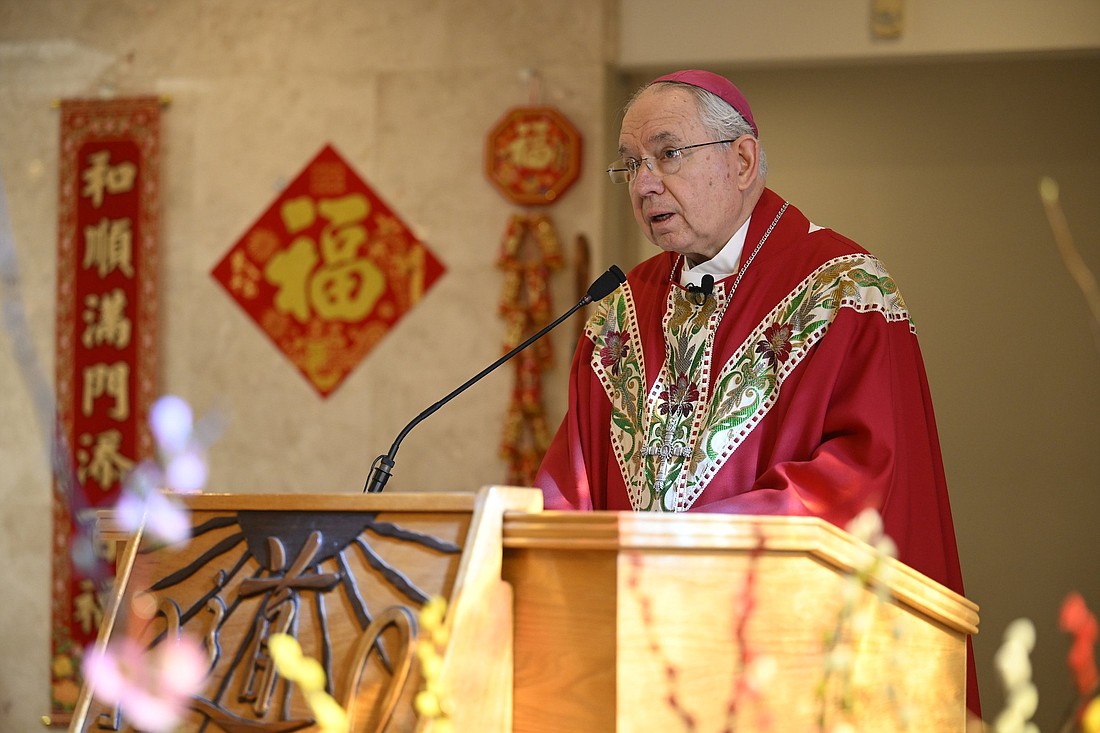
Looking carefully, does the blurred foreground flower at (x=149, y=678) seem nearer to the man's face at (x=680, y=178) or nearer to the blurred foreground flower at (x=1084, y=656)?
the blurred foreground flower at (x=1084, y=656)

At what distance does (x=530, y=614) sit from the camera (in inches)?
55.7

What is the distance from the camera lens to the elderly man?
2.12 m

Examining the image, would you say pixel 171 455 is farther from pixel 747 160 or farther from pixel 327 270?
pixel 747 160

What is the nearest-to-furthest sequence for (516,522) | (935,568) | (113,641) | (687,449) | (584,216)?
(516,522) < (113,641) < (935,568) < (687,449) < (584,216)

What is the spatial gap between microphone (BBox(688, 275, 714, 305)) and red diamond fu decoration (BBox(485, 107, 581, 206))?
2.00m

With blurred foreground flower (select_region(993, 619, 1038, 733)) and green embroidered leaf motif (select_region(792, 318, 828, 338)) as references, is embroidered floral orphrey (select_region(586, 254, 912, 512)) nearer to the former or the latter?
green embroidered leaf motif (select_region(792, 318, 828, 338))

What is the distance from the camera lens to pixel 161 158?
4.91 m

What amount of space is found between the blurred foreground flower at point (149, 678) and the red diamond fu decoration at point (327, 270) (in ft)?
10.6

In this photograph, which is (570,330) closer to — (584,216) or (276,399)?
(584,216)

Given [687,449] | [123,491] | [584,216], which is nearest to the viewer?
[687,449]

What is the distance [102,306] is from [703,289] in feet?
10.4

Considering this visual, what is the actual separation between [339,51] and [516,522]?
372cm

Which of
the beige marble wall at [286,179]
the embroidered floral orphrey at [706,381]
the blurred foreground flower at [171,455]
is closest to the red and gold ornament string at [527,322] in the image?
the beige marble wall at [286,179]

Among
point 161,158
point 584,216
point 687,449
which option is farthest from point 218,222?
point 687,449
